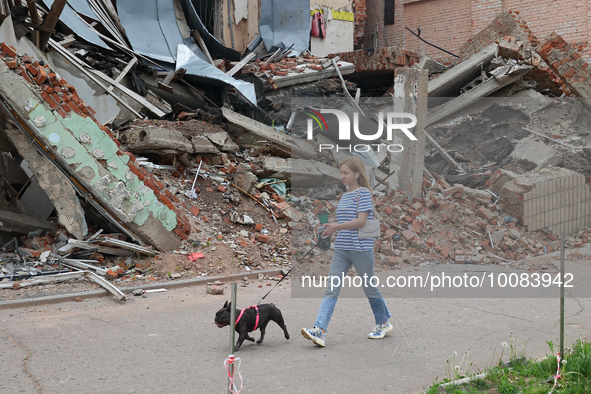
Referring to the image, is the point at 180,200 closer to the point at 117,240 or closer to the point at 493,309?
the point at 117,240

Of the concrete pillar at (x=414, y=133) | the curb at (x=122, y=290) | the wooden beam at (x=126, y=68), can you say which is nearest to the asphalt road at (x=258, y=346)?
the curb at (x=122, y=290)

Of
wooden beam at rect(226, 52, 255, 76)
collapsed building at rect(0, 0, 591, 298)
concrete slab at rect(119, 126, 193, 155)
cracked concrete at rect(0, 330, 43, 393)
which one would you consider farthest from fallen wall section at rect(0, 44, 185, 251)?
wooden beam at rect(226, 52, 255, 76)

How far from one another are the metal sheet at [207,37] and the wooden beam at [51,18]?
4506 mm

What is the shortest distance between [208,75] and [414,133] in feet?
16.5

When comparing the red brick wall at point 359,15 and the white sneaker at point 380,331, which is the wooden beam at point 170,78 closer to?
the white sneaker at point 380,331

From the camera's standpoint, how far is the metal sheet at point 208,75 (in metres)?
11.1

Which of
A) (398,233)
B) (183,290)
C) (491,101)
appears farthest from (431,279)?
(491,101)

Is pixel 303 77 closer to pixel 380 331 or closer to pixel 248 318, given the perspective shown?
pixel 380 331

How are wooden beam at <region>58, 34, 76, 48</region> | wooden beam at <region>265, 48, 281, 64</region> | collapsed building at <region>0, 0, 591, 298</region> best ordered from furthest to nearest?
1. wooden beam at <region>265, 48, 281, 64</region>
2. wooden beam at <region>58, 34, 76, 48</region>
3. collapsed building at <region>0, 0, 591, 298</region>

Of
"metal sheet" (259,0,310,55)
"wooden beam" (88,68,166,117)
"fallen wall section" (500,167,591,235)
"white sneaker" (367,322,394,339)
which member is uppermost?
"metal sheet" (259,0,310,55)

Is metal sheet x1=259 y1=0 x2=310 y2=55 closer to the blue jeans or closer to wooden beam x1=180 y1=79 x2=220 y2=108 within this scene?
wooden beam x1=180 y1=79 x2=220 y2=108

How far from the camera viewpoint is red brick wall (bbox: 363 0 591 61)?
16297mm

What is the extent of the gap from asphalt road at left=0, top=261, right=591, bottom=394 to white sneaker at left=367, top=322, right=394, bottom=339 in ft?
0.23

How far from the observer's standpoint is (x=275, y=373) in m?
3.61
